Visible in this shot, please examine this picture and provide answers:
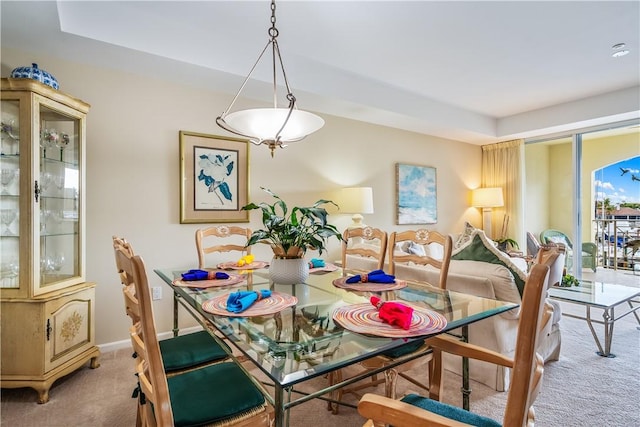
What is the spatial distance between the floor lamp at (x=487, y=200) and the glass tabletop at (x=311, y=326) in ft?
12.8

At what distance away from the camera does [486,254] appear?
2.25 metres

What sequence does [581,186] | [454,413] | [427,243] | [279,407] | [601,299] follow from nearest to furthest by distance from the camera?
[279,407] < [454,413] < [427,243] < [601,299] < [581,186]

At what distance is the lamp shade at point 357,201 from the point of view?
3582 mm

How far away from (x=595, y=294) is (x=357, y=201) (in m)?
2.22

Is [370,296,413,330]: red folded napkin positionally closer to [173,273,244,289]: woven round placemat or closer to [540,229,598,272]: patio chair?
[173,273,244,289]: woven round placemat

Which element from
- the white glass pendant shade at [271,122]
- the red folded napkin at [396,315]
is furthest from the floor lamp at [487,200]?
the red folded napkin at [396,315]

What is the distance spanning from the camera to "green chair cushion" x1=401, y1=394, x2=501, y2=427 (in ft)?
3.25

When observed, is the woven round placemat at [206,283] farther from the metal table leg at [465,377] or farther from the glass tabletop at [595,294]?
the glass tabletop at [595,294]

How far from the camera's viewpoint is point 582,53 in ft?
9.58

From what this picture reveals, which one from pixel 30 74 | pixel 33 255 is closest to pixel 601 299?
pixel 33 255

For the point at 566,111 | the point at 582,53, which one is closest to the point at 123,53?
the point at 582,53

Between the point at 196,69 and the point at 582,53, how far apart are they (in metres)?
3.37

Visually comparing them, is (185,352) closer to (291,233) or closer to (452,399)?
(291,233)

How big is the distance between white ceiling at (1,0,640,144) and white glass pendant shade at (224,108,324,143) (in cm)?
100
